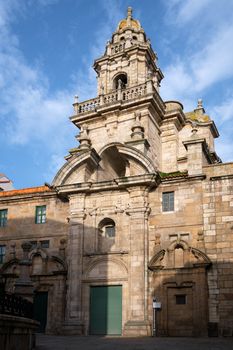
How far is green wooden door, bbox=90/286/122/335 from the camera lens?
84.1ft

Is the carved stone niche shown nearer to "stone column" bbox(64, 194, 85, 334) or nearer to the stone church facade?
the stone church facade

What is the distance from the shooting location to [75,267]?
89.6 ft

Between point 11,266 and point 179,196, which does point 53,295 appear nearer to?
point 11,266

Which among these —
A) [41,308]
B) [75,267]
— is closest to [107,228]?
[75,267]

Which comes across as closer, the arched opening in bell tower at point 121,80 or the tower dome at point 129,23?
the arched opening in bell tower at point 121,80

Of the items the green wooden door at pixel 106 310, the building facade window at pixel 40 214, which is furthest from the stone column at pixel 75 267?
the building facade window at pixel 40 214

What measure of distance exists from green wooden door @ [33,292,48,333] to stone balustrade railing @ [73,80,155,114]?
44.0 ft

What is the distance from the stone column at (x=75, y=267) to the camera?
26062mm

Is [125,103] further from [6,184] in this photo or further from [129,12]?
[6,184]

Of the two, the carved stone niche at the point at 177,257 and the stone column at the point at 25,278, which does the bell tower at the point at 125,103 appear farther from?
Result: the stone column at the point at 25,278

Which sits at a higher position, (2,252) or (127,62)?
(127,62)

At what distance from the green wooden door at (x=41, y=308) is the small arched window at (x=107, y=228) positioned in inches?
202

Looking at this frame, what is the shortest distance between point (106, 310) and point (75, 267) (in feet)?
10.3

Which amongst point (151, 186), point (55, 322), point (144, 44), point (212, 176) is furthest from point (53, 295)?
point (144, 44)
